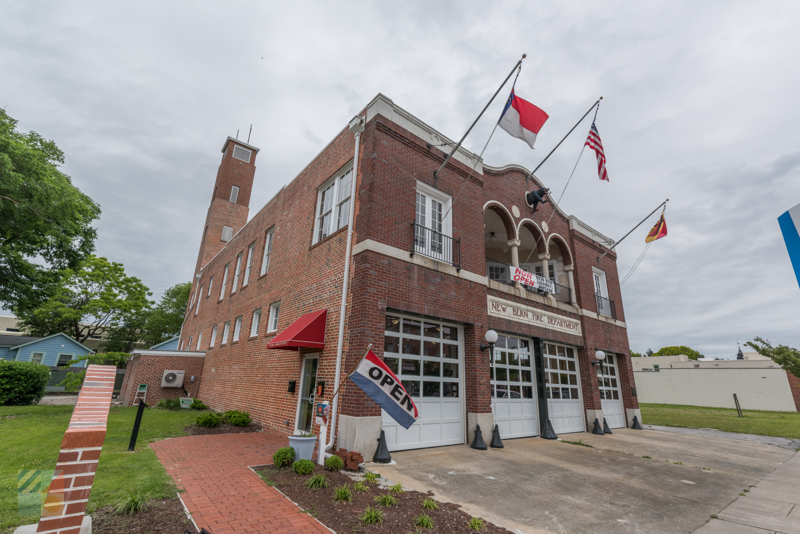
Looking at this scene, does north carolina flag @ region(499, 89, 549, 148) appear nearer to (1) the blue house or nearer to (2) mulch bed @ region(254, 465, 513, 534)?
(2) mulch bed @ region(254, 465, 513, 534)

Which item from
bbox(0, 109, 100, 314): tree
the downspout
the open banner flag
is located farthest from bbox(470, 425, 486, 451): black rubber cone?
bbox(0, 109, 100, 314): tree

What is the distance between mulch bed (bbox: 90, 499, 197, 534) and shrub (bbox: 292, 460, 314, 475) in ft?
6.19

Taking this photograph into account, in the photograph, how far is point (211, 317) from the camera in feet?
63.8

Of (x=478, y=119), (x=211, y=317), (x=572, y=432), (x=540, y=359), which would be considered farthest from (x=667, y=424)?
(x=211, y=317)

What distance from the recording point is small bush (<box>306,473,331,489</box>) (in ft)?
17.5

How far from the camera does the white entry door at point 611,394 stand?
14.9 m

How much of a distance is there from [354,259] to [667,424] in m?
16.9

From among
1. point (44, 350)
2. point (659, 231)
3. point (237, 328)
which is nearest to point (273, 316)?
point (237, 328)

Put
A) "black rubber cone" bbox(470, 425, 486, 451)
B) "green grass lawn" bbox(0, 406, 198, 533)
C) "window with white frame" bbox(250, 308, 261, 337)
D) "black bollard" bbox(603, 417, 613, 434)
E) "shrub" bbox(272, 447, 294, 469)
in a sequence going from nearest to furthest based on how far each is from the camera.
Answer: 1. "green grass lawn" bbox(0, 406, 198, 533)
2. "shrub" bbox(272, 447, 294, 469)
3. "black rubber cone" bbox(470, 425, 486, 451)
4. "black bollard" bbox(603, 417, 613, 434)
5. "window with white frame" bbox(250, 308, 261, 337)

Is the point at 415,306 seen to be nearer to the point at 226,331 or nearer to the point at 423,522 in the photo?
the point at 423,522

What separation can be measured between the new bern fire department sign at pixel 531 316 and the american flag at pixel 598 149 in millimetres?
4834

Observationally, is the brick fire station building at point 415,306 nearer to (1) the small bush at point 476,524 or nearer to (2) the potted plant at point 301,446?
(2) the potted plant at point 301,446

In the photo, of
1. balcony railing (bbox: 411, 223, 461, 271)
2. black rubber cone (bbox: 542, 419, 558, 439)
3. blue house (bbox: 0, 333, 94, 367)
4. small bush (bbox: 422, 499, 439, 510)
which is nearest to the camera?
small bush (bbox: 422, 499, 439, 510)

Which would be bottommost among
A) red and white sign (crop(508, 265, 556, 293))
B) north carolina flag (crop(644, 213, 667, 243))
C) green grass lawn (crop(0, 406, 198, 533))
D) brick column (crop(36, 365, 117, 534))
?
green grass lawn (crop(0, 406, 198, 533))
